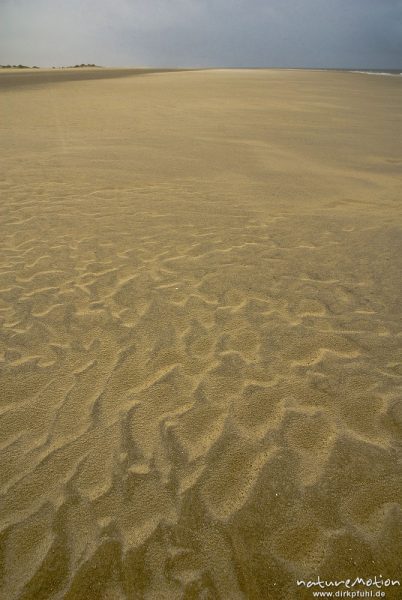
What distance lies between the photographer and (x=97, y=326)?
13.0 feet

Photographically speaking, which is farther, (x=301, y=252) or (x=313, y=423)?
(x=301, y=252)

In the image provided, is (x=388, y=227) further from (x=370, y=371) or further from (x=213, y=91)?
(x=213, y=91)

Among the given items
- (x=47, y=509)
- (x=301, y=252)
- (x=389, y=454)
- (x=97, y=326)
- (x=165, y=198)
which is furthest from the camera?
(x=165, y=198)

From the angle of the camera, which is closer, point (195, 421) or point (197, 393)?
point (195, 421)

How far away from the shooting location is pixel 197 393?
10.5 ft

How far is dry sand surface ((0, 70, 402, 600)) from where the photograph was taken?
2.19m

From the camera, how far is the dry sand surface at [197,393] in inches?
86.1

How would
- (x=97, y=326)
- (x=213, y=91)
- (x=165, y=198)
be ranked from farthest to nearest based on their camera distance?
(x=213, y=91)
(x=165, y=198)
(x=97, y=326)

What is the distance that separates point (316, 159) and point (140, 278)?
24.9 feet

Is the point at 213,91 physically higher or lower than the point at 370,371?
higher

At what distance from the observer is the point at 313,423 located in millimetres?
2938

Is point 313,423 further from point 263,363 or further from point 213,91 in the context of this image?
point 213,91

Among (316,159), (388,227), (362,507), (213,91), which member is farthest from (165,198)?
(213,91)

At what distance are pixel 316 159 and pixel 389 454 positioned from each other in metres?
9.27
